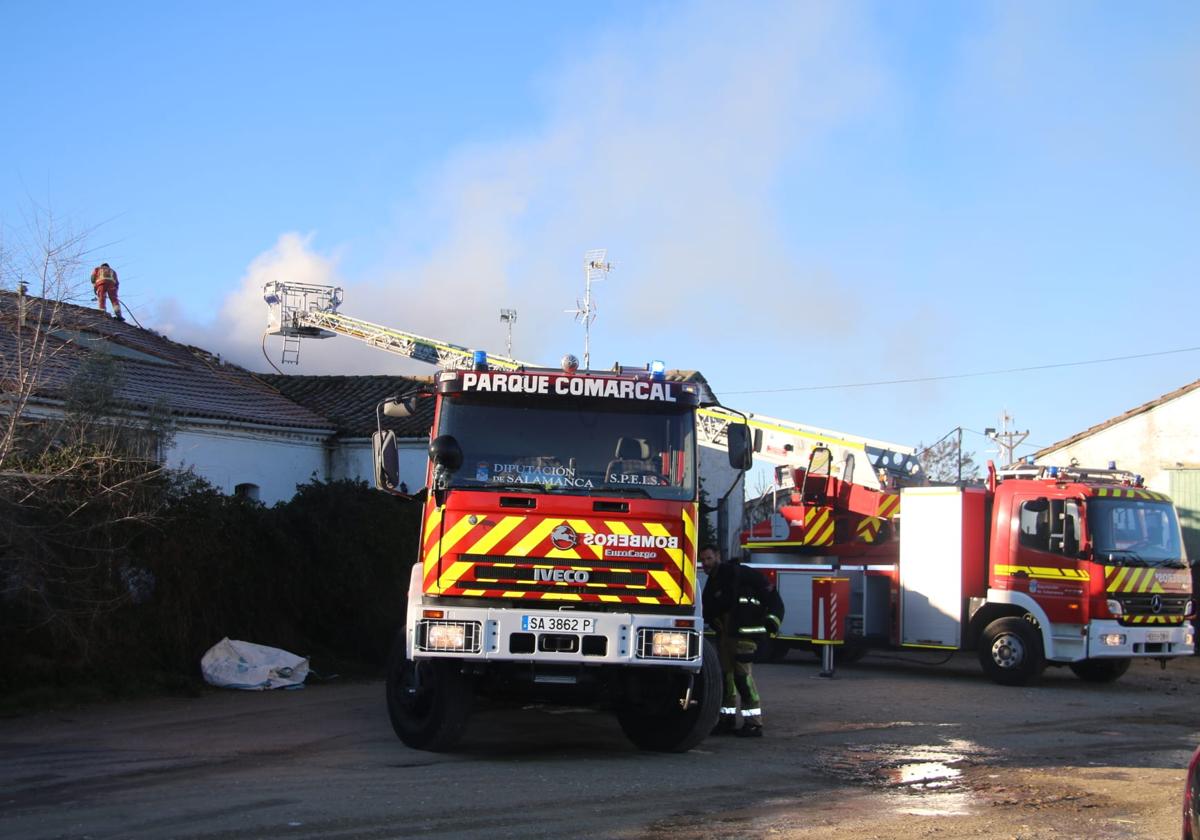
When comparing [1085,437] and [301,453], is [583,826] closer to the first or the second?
[301,453]

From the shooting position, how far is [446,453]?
32.2 ft

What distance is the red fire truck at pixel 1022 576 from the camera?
16875 millimetres

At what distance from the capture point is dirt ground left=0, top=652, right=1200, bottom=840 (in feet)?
25.2

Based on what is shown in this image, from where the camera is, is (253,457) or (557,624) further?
(253,457)

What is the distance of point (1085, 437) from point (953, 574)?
14.5 meters

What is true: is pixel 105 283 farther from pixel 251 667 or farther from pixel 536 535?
pixel 536 535

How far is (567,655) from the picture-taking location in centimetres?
944

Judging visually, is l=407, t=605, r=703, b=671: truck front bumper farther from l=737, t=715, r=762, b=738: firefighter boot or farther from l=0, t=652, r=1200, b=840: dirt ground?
l=737, t=715, r=762, b=738: firefighter boot

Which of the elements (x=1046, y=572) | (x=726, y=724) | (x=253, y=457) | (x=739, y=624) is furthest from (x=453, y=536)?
(x=253, y=457)

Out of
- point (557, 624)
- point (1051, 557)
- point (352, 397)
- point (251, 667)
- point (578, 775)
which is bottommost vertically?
point (578, 775)

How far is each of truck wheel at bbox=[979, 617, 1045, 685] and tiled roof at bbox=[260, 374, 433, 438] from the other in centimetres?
1273

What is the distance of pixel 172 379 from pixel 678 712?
1618 centimetres

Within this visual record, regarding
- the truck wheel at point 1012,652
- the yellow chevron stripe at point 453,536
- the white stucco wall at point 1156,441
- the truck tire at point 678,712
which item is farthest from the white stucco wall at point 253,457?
the white stucco wall at point 1156,441

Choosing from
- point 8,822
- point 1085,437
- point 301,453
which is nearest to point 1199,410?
point 1085,437
